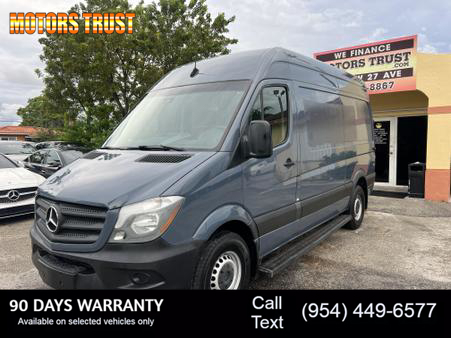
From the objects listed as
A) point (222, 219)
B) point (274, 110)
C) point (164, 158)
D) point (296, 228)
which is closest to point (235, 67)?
point (274, 110)

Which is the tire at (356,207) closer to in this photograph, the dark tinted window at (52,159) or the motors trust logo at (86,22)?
the dark tinted window at (52,159)

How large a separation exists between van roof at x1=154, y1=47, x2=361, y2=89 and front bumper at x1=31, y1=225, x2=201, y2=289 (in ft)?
6.18

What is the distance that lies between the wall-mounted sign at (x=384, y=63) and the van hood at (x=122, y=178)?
317 inches

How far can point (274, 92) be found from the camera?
12.2 feet

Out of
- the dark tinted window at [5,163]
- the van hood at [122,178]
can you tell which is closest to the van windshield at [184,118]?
the van hood at [122,178]

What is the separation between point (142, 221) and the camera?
248 centimetres

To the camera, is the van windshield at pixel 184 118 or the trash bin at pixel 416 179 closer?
the van windshield at pixel 184 118

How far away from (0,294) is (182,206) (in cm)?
219

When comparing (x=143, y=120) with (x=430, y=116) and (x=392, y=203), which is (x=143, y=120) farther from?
(x=430, y=116)

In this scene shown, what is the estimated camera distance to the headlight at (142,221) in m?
2.46

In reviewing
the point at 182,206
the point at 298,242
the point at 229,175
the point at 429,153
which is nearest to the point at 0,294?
the point at 182,206

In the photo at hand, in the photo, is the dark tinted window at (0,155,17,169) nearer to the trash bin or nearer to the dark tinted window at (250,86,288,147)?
the dark tinted window at (250,86,288,147)

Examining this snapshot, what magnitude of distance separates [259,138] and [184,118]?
88cm

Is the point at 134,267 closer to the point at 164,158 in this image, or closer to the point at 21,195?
the point at 164,158
